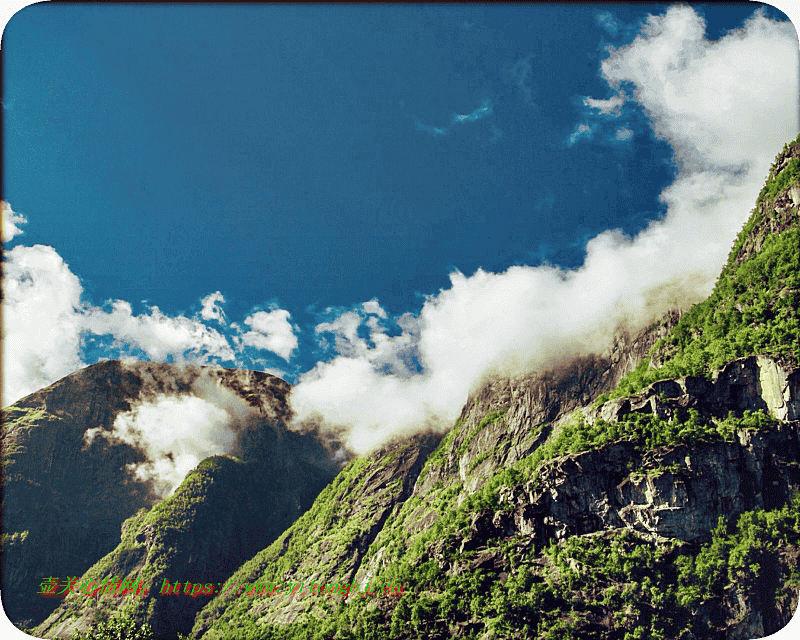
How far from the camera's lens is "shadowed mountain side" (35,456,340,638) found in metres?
78.8

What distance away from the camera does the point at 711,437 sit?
36656mm

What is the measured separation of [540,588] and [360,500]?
207 feet

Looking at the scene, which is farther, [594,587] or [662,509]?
[662,509]

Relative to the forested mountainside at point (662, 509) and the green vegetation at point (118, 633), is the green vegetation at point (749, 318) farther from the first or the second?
the green vegetation at point (118, 633)

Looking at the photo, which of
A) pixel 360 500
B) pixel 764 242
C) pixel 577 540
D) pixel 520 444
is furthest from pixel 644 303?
pixel 360 500

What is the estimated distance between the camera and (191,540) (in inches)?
3738

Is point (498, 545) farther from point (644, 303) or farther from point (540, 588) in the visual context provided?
point (644, 303)

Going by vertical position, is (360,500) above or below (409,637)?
above

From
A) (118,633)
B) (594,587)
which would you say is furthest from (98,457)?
(594,587)

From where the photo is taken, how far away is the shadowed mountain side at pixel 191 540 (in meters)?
78.8

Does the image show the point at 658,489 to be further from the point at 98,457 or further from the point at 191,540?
the point at 98,457

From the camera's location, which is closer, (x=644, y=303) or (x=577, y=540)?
(x=577, y=540)

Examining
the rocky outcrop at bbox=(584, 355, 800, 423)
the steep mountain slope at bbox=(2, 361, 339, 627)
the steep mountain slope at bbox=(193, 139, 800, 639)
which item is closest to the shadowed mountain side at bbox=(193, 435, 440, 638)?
the steep mountain slope at bbox=(2, 361, 339, 627)

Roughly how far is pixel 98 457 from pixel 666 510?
367ft
